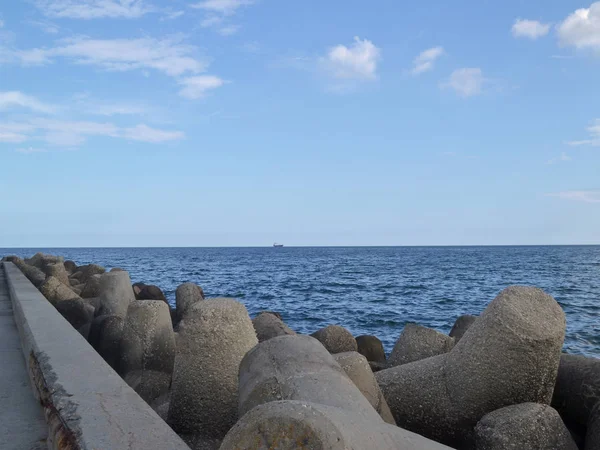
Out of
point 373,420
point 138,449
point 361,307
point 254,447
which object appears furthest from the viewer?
point 361,307

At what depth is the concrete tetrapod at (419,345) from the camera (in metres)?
5.17

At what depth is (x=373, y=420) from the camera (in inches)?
94.4

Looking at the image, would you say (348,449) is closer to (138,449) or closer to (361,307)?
(138,449)

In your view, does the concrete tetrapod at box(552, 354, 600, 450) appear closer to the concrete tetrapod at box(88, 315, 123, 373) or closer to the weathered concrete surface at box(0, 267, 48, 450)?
the weathered concrete surface at box(0, 267, 48, 450)

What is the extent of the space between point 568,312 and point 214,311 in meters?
13.6

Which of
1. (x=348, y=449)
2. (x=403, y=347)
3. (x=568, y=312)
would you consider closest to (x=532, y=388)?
(x=403, y=347)

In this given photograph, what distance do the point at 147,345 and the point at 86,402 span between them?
2807mm

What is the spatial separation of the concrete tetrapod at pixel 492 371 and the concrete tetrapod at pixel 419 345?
3.85ft

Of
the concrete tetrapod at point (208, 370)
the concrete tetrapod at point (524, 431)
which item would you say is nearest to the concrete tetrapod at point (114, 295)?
the concrete tetrapod at point (208, 370)

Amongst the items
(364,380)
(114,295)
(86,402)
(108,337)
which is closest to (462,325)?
(364,380)

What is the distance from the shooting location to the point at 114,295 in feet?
27.3

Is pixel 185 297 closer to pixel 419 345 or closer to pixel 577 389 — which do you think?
pixel 419 345

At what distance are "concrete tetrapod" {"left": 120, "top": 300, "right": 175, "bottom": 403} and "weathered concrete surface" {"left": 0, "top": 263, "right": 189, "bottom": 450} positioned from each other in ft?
3.81

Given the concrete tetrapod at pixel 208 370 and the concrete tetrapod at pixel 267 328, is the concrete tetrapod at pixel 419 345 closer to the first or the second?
the concrete tetrapod at pixel 267 328
